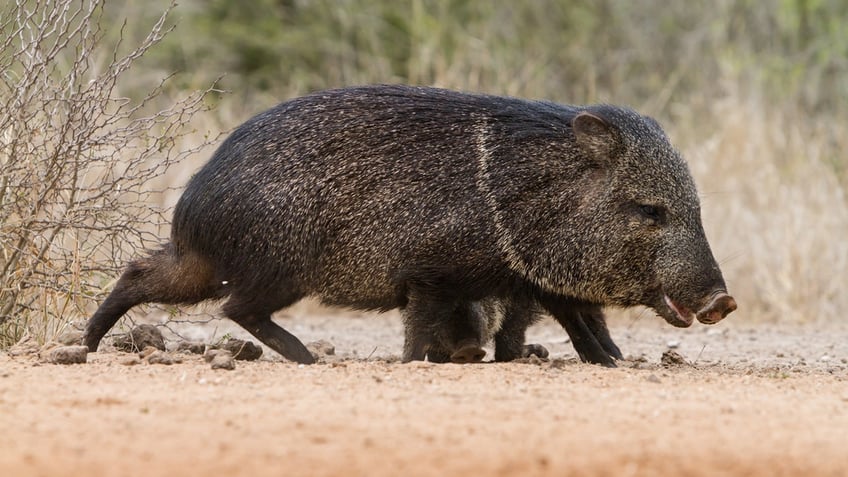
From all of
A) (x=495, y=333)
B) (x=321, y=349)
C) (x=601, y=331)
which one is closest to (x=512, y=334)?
(x=495, y=333)

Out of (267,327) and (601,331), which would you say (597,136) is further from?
(267,327)

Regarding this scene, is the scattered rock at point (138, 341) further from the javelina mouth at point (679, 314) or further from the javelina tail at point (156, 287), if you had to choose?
the javelina mouth at point (679, 314)

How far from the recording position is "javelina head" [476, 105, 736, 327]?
18.1 ft

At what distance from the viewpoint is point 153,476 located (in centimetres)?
304

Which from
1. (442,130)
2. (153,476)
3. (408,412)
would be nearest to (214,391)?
(408,412)

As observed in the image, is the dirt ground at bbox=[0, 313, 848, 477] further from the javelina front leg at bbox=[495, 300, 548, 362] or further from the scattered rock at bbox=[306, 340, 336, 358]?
the scattered rock at bbox=[306, 340, 336, 358]

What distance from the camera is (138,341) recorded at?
5.96 m

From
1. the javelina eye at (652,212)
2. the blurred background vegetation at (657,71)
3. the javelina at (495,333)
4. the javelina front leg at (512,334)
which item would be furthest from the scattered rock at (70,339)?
the blurred background vegetation at (657,71)

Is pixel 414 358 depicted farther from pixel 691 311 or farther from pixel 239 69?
pixel 239 69

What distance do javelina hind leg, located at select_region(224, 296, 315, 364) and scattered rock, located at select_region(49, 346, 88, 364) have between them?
0.77m

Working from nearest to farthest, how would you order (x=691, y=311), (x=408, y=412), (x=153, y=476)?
(x=153, y=476) → (x=408, y=412) → (x=691, y=311)

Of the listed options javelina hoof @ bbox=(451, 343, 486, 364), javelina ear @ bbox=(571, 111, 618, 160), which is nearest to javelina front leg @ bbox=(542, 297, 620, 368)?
javelina hoof @ bbox=(451, 343, 486, 364)

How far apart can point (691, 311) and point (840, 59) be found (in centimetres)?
812

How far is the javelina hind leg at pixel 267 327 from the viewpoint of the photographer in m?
5.61
